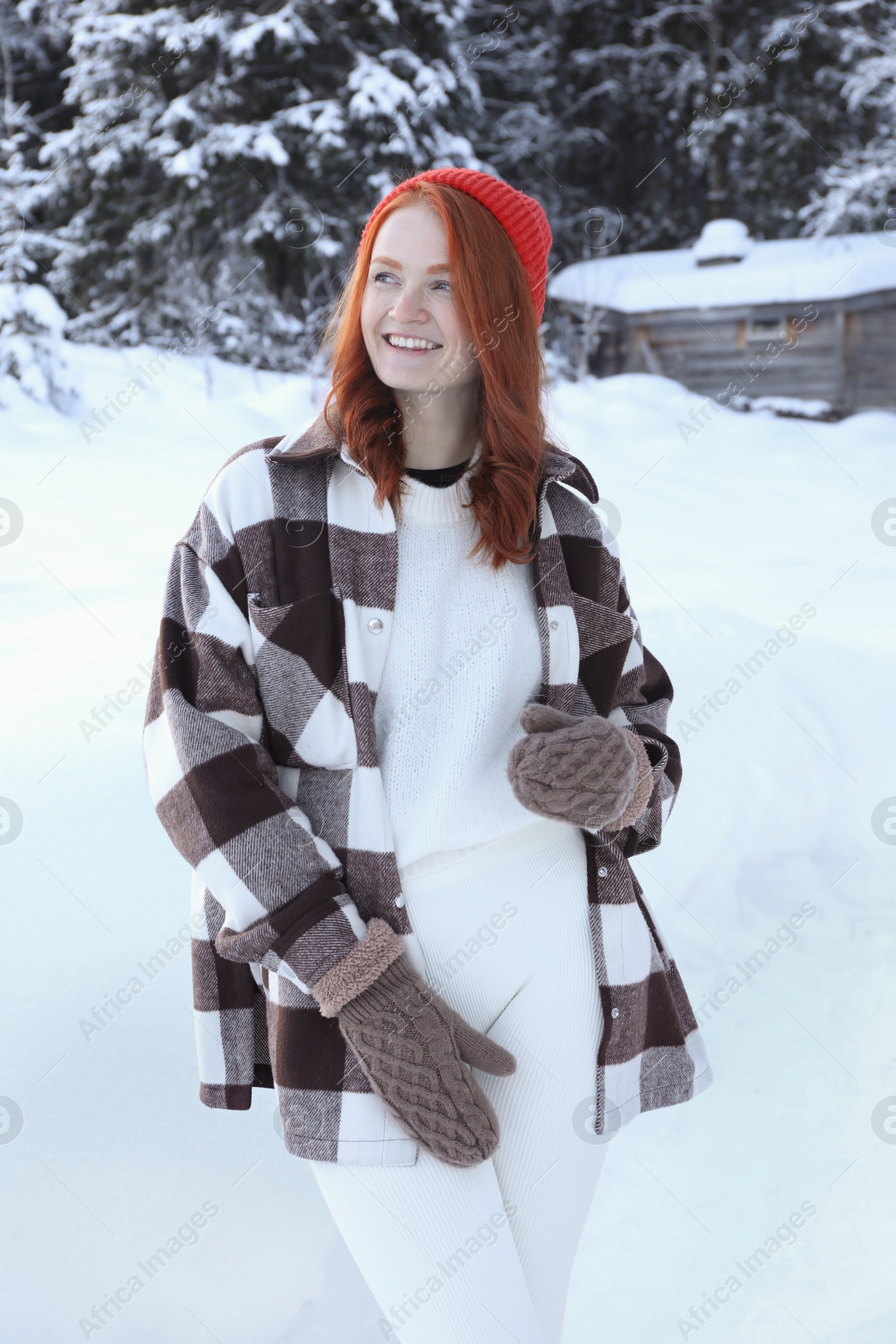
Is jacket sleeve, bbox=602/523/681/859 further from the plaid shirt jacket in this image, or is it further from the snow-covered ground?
the snow-covered ground

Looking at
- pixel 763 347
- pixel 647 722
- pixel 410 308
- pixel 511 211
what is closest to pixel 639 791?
pixel 647 722

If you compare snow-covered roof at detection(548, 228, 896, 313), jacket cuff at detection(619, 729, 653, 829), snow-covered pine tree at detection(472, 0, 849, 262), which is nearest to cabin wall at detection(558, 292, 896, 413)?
snow-covered roof at detection(548, 228, 896, 313)

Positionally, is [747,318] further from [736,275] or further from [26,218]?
[26,218]

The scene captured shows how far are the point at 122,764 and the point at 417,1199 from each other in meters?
1.32

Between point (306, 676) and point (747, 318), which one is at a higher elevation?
point (306, 676)

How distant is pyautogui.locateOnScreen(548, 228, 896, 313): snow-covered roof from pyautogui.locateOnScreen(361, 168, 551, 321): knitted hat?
1089 cm

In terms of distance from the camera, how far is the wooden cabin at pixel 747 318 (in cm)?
1127

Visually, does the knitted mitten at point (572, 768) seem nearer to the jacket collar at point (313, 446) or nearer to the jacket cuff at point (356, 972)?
the jacket cuff at point (356, 972)

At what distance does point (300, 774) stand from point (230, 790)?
0.14 meters

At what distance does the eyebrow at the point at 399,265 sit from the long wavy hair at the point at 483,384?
1 centimetres

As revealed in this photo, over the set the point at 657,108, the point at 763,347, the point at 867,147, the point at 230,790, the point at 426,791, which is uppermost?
the point at 230,790

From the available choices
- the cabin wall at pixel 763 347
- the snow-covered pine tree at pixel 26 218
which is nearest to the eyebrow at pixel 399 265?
the snow-covered pine tree at pixel 26 218

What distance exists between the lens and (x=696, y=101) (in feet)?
49.1

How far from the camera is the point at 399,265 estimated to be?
1423mm
